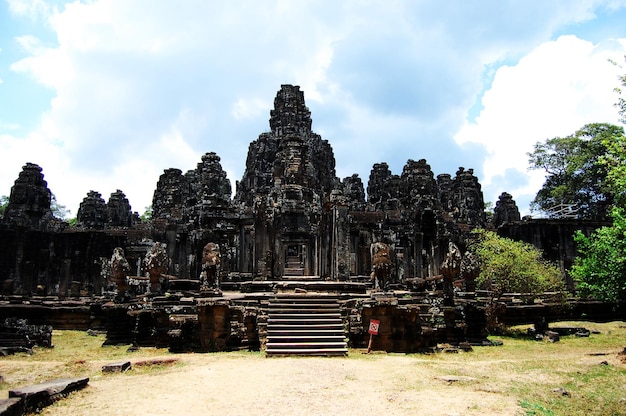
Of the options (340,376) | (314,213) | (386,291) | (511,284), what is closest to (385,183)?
(314,213)

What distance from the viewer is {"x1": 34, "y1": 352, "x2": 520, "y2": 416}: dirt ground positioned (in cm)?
689

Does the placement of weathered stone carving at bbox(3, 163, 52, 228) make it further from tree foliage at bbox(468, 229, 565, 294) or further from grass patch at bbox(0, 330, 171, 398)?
tree foliage at bbox(468, 229, 565, 294)

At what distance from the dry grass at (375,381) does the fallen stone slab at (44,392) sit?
0.15 meters

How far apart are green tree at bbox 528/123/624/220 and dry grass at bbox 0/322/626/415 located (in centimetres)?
2649

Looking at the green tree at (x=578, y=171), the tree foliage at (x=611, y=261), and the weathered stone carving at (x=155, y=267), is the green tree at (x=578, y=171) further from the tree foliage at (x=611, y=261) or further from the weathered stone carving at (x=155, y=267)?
the weathered stone carving at (x=155, y=267)

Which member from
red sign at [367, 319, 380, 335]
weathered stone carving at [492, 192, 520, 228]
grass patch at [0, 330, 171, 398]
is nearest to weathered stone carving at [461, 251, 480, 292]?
red sign at [367, 319, 380, 335]

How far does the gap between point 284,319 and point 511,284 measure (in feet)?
41.8

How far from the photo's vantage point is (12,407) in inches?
243

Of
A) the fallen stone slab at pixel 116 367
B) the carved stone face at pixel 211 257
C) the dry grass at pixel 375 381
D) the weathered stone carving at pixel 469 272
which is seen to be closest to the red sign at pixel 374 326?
the dry grass at pixel 375 381

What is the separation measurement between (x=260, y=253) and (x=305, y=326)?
848cm

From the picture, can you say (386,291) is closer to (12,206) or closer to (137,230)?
(137,230)

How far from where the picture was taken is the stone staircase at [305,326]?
11711 mm

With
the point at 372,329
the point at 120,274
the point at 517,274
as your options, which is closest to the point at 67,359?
the point at 120,274

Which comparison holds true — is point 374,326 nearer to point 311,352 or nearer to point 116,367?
point 311,352
